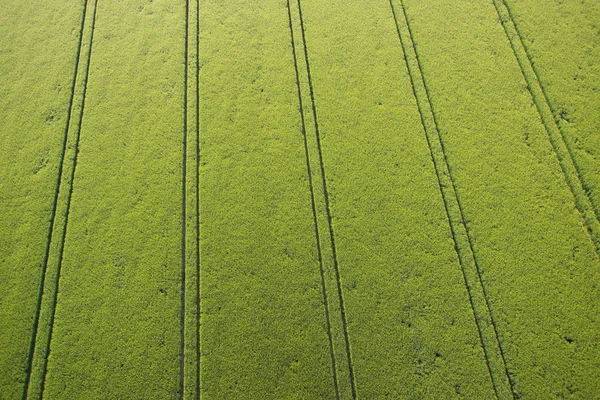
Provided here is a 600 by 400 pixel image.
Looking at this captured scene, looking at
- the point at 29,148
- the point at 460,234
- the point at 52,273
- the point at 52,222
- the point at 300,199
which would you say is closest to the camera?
the point at 52,273

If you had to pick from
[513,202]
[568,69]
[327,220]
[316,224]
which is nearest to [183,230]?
[316,224]

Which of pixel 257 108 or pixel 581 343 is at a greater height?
pixel 257 108

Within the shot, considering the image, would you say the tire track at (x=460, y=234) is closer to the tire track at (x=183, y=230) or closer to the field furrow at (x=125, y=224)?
the tire track at (x=183, y=230)

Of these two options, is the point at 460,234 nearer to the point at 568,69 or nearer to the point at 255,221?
the point at 255,221

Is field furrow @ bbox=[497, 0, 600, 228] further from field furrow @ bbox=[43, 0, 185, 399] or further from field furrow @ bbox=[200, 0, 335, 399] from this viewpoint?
field furrow @ bbox=[43, 0, 185, 399]

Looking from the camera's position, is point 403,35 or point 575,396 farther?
point 403,35

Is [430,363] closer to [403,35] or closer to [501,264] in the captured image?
[501,264]

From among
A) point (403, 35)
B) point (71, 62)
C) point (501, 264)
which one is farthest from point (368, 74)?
point (71, 62)
